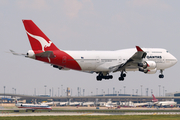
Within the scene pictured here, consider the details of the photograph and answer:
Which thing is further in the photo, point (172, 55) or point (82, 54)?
point (172, 55)

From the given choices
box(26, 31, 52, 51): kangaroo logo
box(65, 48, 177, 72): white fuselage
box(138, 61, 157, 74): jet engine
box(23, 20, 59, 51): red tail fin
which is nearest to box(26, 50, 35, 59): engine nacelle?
box(23, 20, 59, 51): red tail fin

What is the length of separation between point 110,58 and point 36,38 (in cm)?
1691

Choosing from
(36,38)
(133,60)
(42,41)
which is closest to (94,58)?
(133,60)

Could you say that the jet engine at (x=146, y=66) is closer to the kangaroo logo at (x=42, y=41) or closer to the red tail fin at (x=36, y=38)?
the red tail fin at (x=36, y=38)

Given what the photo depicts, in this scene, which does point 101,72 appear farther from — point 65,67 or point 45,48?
point 45,48

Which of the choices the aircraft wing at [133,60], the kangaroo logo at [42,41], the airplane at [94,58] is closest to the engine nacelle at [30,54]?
the airplane at [94,58]

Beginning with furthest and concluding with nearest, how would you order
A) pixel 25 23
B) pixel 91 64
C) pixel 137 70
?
1. pixel 137 70
2. pixel 91 64
3. pixel 25 23

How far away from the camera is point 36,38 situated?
63156 millimetres

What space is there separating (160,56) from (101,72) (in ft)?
47.5

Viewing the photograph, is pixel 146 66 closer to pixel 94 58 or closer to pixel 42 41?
pixel 94 58

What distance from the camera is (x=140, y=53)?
62.6 metres

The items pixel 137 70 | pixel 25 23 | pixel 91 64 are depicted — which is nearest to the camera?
pixel 25 23

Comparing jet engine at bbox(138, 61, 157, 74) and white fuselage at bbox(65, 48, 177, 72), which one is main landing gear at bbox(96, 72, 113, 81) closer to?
white fuselage at bbox(65, 48, 177, 72)

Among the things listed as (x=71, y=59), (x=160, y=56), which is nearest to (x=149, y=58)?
(x=160, y=56)
